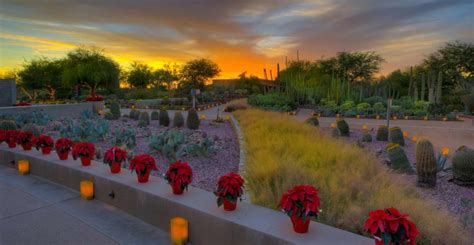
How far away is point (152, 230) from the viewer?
2984 millimetres

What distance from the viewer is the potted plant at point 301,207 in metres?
2.14

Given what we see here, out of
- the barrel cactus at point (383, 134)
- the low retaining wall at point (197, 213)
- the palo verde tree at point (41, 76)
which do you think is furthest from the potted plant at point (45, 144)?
the palo verde tree at point (41, 76)

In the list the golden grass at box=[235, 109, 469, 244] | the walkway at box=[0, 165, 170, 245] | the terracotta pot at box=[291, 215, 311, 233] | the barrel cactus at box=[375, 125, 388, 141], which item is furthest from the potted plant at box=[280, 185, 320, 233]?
the barrel cactus at box=[375, 125, 388, 141]

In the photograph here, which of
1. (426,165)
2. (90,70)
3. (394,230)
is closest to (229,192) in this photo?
(394,230)

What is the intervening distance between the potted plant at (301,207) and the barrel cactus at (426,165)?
3.90 meters

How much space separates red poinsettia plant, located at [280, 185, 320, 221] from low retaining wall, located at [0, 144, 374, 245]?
15 cm

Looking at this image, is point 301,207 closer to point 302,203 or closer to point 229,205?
point 302,203

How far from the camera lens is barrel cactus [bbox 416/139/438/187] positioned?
524cm

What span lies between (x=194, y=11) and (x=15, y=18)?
540 cm

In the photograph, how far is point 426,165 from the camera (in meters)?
5.25

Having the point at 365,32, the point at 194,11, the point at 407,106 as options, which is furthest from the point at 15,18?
the point at 407,106

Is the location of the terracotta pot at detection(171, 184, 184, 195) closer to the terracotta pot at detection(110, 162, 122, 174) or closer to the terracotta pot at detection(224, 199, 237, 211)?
the terracotta pot at detection(224, 199, 237, 211)

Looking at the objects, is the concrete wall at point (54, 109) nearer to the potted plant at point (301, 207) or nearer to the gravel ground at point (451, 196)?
the gravel ground at point (451, 196)

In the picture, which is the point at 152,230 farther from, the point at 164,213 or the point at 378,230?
the point at 378,230
